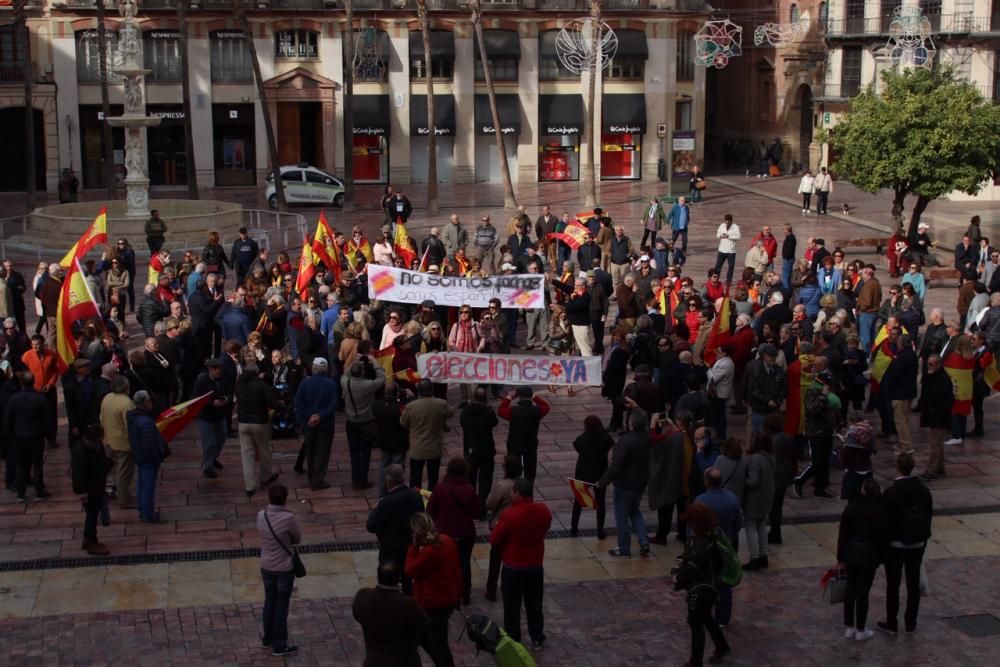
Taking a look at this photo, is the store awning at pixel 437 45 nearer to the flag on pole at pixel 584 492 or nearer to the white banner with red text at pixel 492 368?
the white banner with red text at pixel 492 368

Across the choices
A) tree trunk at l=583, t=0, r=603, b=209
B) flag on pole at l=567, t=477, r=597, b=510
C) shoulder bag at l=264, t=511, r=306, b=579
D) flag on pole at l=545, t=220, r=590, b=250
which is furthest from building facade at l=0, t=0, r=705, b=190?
shoulder bag at l=264, t=511, r=306, b=579

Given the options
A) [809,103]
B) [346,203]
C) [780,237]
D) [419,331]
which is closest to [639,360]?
[419,331]

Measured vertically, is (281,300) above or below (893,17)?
below

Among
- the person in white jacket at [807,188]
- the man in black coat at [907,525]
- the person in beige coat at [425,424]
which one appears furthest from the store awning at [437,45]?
the man in black coat at [907,525]

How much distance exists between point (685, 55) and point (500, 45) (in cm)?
759

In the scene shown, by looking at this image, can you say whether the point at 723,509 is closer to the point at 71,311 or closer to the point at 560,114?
the point at 71,311

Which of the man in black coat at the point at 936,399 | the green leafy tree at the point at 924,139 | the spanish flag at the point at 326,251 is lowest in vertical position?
the man in black coat at the point at 936,399

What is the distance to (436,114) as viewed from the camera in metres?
53.1

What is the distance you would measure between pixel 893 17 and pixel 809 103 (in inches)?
370

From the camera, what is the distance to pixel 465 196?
1927 inches

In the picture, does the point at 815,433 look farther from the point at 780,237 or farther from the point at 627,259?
the point at 780,237

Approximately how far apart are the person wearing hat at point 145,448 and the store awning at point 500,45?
40.9m

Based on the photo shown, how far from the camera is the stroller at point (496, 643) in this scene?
336 inches

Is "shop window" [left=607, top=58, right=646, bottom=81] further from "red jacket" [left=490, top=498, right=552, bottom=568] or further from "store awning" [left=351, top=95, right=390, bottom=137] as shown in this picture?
"red jacket" [left=490, top=498, right=552, bottom=568]
